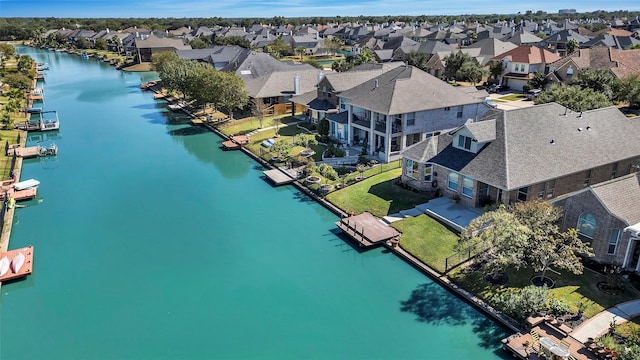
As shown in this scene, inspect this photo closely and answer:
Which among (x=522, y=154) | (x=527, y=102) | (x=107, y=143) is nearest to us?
(x=522, y=154)

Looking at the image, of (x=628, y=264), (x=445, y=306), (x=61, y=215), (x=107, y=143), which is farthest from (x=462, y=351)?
(x=107, y=143)

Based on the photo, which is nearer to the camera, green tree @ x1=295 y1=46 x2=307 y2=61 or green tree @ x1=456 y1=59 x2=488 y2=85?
green tree @ x1=456 y1=59 x2=488 y2=85

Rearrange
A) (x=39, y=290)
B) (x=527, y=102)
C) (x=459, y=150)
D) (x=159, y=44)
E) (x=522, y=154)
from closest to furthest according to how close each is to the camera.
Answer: (x=39, y=290) < (x=522, y=154) < (x=459, y=150) < (x=527, y=102) < (x=159, y=44)

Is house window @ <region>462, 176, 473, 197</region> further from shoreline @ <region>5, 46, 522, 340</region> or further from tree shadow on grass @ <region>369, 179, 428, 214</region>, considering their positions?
shoreline @ <region>5, 46, 522, 340</region>

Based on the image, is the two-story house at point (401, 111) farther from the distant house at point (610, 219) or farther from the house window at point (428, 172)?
the distant house at point (610, 219)

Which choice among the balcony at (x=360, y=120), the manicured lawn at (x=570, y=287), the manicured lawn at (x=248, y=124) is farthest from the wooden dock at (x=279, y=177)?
the manicured lawn at (x=570, y=287)

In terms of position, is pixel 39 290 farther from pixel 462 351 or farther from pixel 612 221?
pixel 612 221

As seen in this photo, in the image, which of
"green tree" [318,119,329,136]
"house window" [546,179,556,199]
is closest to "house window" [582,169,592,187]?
"house window" [546,179,556,199]
